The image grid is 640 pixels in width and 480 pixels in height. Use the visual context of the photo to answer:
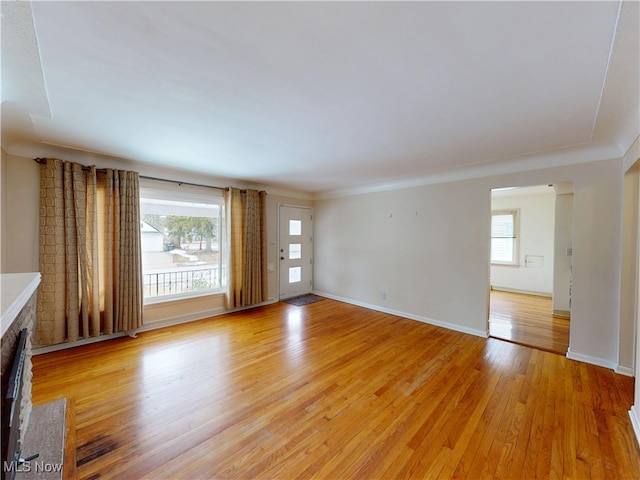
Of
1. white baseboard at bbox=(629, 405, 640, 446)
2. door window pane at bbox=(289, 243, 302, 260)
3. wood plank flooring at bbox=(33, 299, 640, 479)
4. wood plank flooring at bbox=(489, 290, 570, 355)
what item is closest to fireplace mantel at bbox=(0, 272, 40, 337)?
wood plank flooring at bbox=(33, 299, 640, 479)

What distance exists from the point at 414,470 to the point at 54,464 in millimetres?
2171

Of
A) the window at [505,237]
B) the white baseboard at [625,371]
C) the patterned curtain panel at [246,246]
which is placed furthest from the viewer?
the window at [505,237]

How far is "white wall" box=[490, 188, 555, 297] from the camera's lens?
5738 mm

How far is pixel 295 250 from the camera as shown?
583cm

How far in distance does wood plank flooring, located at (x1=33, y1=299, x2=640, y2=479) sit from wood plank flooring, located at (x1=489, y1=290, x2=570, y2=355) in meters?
0.38

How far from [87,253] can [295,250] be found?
3.52 meters

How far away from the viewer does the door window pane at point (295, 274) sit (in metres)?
5.76

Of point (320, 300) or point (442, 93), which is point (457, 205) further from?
point (320, 300)

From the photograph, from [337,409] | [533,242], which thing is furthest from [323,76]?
[533,242]

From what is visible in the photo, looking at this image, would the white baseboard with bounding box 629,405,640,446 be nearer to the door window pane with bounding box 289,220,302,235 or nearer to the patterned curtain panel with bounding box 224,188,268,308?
the patterned curtain panel with bounding box 224,188,268,308

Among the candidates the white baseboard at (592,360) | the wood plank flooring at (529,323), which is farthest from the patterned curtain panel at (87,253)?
the white baseboard at (592,360)

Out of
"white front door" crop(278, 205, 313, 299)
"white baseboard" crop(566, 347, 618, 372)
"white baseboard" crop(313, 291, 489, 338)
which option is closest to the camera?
"white baseboard" crop(566, 347, 618, 372)

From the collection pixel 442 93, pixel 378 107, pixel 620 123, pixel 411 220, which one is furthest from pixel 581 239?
pixel 378 107

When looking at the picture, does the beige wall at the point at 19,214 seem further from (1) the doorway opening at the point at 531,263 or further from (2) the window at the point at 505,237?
(2) the window at the point at 505,237
